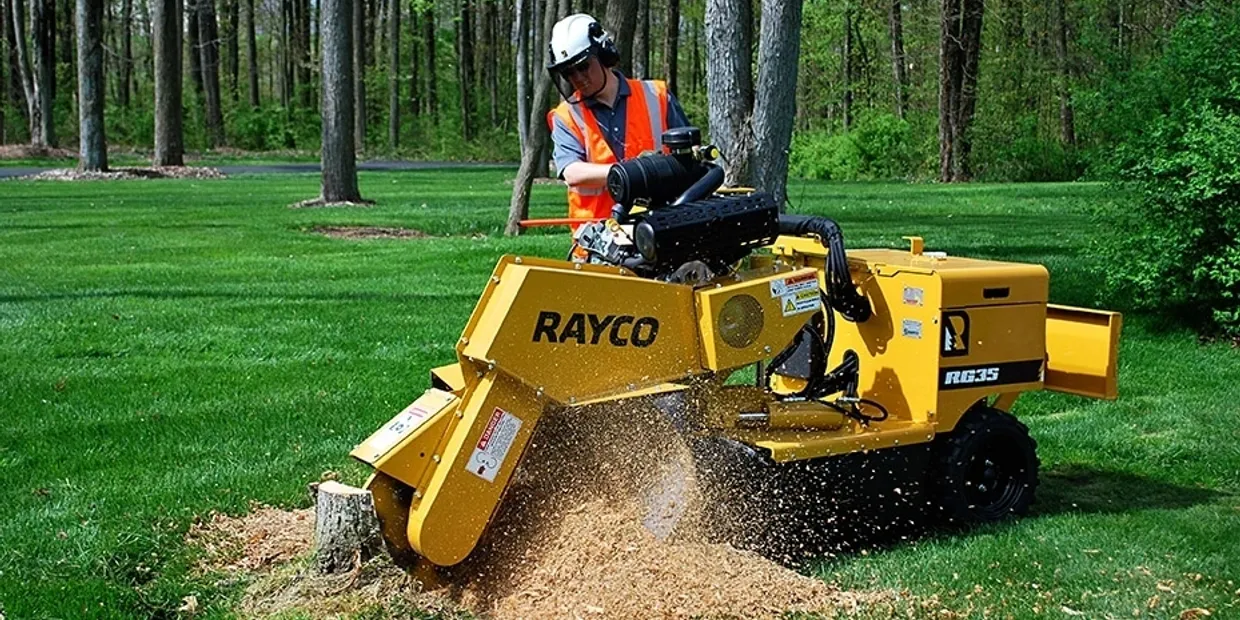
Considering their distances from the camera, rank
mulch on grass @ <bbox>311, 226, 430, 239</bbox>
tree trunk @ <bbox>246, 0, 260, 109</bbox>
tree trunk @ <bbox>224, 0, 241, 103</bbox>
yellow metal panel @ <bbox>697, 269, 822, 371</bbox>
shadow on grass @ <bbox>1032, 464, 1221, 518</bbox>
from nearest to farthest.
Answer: yellow metal panel @ <bbox>697, 269, 822, 371</bbox> → shadow on grass @ <bbox>1032, 464, 1221, 518</bbox> → mulch on grass @ <bbox>311, 226, 430, 239</bbox> → tree trunk @ <bbox>246, 0, 260, 109</bbox> → tree trunk @ <bbox>224, 0, 241, 103</bbox>

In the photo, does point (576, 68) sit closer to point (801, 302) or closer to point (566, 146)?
point (566, 146)

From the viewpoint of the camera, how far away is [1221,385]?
8781 mm

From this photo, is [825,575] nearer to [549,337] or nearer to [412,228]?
[549,337]

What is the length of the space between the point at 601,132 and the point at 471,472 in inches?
70.9

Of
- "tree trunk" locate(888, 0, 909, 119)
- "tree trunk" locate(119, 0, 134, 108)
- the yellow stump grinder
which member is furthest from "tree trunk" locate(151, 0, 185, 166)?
the yellow stump grinder

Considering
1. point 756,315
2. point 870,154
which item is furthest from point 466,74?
point 756,315

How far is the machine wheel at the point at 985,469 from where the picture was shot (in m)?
5.70

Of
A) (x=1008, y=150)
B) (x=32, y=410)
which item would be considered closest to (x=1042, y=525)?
(x=32, y=410)

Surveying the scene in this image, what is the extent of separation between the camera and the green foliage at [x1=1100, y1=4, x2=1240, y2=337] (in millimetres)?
9594

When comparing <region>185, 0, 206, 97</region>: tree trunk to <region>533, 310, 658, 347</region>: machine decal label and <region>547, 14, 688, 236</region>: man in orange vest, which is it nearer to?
<region>547, 14, 688, 236</region>: man in orange vest

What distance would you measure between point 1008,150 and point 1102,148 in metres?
23.2

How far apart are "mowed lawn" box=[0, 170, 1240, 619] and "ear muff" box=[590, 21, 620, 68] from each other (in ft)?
7.24

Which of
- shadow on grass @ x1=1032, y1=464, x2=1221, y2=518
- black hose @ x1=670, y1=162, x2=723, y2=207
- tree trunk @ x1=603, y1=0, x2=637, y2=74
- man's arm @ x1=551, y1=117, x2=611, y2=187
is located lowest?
shadow on grass @ x1=1032, y1=464, x2=1221, y2=518

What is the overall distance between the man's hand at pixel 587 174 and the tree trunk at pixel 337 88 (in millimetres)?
15673
